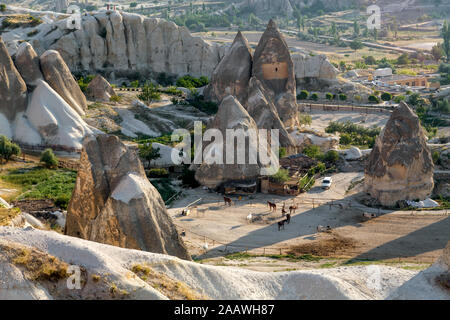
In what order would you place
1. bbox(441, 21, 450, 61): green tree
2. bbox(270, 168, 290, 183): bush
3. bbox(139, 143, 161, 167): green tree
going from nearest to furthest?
bbox(270, 168, 290, 183): bush → bbox(139, 143, 161, 167): green tree → bbox(441, 21, 450, 61): green tree

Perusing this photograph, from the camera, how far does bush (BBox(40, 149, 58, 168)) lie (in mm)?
43781

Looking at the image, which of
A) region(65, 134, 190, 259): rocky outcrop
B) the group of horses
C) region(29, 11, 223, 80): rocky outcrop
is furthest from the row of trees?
region(29, 11, 223, 80): rocky outcrop

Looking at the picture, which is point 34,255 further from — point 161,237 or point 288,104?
point 288,104

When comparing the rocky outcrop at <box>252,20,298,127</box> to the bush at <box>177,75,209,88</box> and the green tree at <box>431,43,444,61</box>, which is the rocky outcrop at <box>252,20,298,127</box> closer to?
the bush at <box>177,75,209,88</box>

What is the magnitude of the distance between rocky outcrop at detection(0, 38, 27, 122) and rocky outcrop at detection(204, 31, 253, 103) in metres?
21.8

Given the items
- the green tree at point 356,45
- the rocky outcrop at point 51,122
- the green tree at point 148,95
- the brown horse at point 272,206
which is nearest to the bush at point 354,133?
the green tree at point 148,95

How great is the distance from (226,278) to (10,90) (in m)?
33.9

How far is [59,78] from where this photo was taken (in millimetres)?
52281

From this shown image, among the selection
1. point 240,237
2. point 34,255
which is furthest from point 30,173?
point 34,255

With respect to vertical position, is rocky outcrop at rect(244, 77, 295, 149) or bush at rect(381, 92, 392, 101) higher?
rocky outcrop at rect(244, 77, 295, 149)

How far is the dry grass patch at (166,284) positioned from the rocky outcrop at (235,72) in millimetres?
45695

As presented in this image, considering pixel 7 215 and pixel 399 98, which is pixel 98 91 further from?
pixel 7 215

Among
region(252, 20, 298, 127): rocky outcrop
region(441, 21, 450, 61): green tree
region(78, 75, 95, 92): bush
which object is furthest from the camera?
region(441, 21, 450, 61): green tree

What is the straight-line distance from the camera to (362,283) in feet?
65.6
